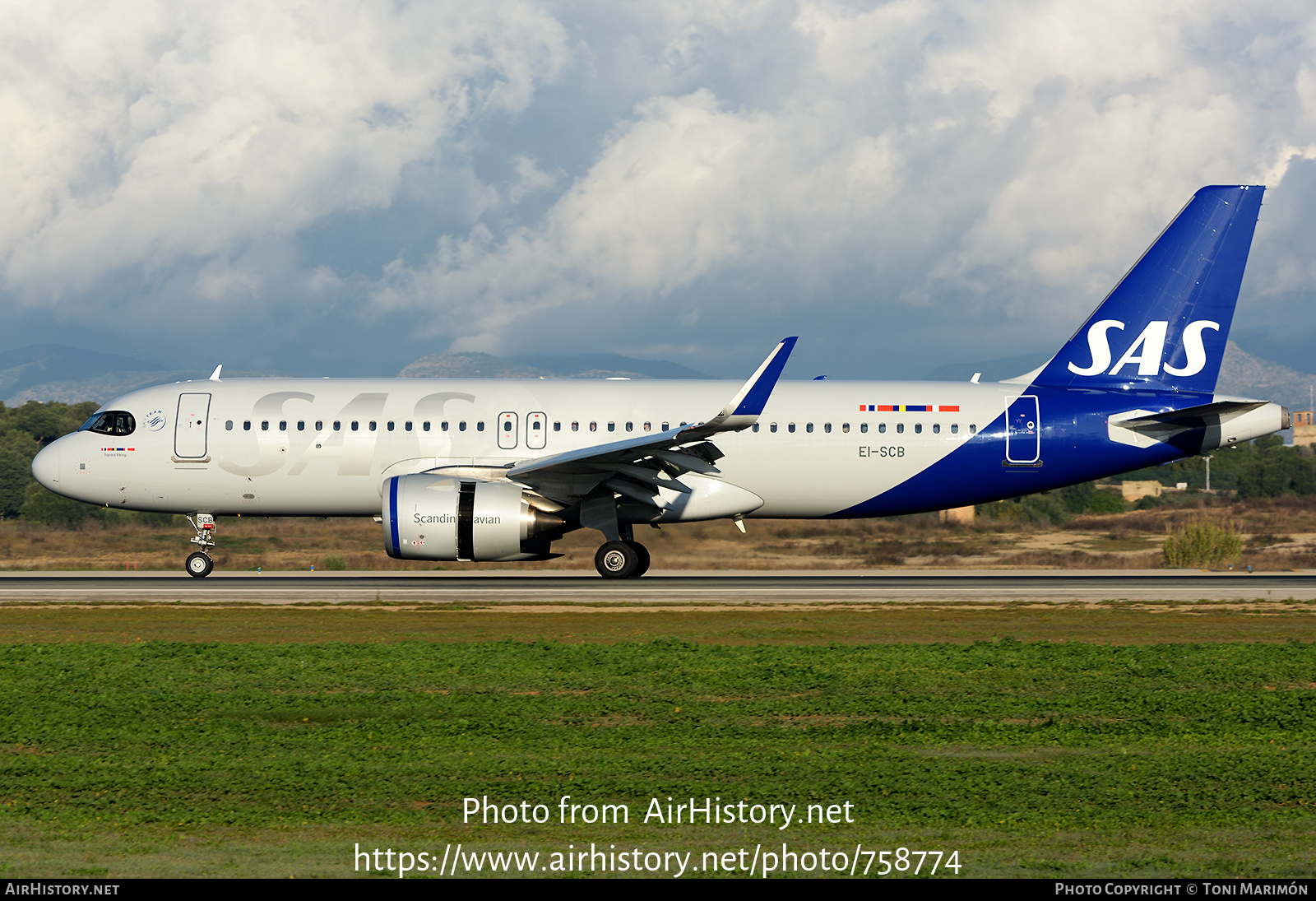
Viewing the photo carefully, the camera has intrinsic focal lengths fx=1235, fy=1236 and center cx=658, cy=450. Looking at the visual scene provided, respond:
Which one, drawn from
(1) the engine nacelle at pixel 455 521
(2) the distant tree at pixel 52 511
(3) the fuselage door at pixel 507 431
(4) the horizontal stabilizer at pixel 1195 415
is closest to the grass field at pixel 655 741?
(1) the engine nacelle at pixel 455 521

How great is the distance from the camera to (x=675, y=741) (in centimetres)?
986

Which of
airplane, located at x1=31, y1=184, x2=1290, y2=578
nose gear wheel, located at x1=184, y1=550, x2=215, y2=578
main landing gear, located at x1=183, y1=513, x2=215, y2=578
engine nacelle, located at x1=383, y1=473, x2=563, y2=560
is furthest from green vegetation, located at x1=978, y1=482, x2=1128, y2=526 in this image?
nose gear wheel, located at x1=184, y1=550, x2=215, y2=578

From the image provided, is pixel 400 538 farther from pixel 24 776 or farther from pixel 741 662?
pixel 24 776

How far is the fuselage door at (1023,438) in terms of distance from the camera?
2614 centimetres

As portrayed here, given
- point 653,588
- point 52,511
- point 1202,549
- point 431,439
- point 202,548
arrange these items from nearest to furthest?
point 653,588, point 431,439, point 202,548, point 1202,549, point 52,511

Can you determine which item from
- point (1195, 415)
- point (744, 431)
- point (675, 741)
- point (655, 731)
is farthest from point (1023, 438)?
point (675, 741)

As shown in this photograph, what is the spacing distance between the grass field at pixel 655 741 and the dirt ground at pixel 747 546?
13020 mm

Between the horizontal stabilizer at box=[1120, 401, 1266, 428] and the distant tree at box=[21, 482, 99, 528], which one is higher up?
the horizontal stabilizer at box=[1120, 401, 1266, 428]

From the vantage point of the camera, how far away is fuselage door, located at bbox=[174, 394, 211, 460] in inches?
1025

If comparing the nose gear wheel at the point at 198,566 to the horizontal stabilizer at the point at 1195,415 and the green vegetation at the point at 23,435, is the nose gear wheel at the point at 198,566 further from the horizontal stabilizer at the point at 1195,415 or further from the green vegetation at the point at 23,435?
the green vegetation at the point at 23,435

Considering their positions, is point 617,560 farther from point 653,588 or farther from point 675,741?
point 675,741

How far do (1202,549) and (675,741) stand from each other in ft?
88.1

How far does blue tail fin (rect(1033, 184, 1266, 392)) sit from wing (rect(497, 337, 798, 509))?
7766mm

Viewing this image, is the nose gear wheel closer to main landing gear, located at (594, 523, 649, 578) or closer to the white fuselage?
the white fuselage
